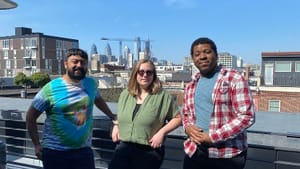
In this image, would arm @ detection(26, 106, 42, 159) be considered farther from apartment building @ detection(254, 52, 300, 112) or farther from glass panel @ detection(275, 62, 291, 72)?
glass panel @ detection(275, 62, 291, 72)

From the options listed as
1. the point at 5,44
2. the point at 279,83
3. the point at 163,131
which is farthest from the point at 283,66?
the point at 5,44

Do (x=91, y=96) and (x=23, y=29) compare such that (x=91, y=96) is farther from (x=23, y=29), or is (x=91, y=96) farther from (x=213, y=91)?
(x=23, y=29)

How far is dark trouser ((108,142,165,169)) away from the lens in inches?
109

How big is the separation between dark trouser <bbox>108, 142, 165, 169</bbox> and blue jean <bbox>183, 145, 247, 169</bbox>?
0.99 feet

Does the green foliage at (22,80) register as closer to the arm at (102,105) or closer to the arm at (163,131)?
the arm at (102,105)

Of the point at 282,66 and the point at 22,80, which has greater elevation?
the point at 282,66

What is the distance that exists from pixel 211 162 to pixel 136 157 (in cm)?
68

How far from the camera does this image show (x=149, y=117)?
2713mm

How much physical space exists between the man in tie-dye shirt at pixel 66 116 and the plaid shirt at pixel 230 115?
1.09 m

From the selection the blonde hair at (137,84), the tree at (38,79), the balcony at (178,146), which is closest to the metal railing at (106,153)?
the balcony at (178,146)

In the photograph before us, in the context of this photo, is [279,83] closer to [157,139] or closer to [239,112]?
[157,139]

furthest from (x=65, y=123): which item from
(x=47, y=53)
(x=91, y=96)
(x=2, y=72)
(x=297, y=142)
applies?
(x=2, y=72)

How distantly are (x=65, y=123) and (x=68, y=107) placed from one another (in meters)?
0.13

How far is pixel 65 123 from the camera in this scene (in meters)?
2.72
